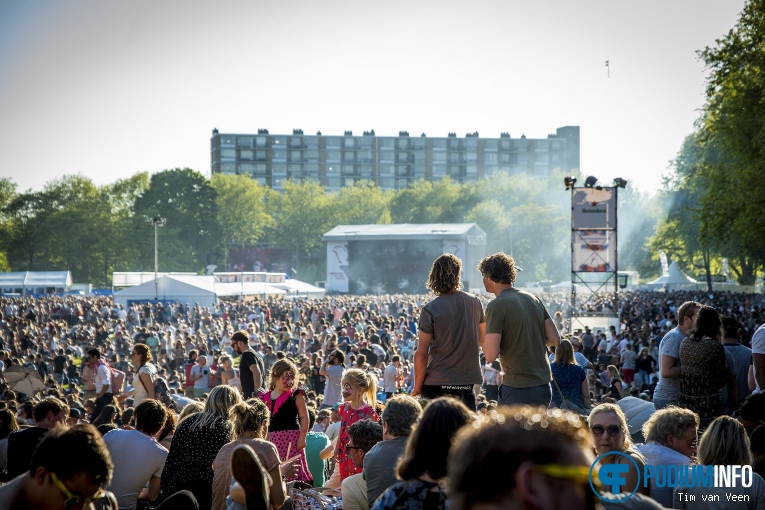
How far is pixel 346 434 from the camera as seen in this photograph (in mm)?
5941

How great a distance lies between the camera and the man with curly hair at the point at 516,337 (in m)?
5.30

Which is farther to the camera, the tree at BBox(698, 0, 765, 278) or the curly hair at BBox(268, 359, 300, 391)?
the tree at BBox(698, 0, 765, 278)

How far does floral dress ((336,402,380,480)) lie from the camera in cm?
565

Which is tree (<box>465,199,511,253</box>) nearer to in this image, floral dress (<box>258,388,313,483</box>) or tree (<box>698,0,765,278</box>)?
tree (<box>698,0,765,278</box>)

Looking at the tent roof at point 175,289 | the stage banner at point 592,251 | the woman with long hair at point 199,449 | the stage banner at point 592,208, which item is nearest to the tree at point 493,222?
the tent roof at point 175,289

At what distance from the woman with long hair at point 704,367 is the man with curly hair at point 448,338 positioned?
5.42 feet

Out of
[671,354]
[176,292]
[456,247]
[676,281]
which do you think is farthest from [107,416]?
[676,281]

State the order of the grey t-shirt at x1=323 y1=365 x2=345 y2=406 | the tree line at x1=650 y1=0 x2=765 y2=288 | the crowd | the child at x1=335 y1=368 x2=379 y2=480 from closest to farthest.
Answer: the crowd → the child at x1=335 y1=368 x2=379 y2=480 → the grey t-shirt at x1=323 y1=365 x2=345 y2=406 → the tree line at x1=650 y1=0 x2=765 y2=288

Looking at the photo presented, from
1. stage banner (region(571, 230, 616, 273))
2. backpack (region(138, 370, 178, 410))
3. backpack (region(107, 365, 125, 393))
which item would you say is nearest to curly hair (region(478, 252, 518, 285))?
backpack (region(138, 370, 178, 410))

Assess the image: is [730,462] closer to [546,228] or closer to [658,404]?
[658,404]

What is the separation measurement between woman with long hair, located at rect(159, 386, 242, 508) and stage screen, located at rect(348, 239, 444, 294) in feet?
187

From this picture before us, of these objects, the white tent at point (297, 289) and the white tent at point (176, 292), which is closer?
the white tent at point (176, 292)

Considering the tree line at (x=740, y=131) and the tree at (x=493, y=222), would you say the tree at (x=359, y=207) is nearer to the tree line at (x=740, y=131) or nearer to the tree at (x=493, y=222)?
the tree at (x=493, y=222)

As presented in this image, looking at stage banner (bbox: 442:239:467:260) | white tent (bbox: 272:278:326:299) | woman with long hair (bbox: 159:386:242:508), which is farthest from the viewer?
stage banner (bbox: 442:239:467:260)
